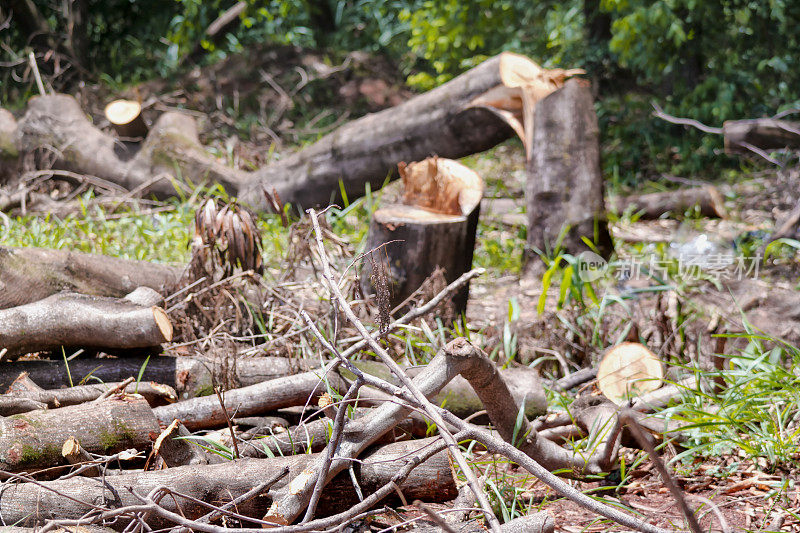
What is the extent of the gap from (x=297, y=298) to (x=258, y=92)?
6387 millimetres

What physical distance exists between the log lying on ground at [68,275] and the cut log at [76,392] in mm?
462

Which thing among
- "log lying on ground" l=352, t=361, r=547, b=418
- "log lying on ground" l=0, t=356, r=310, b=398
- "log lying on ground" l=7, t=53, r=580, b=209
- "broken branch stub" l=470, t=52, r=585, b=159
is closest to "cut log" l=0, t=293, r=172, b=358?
"log lying on ground" l=0, t=356, r=310, b=398

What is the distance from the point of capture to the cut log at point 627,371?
2.95 metres

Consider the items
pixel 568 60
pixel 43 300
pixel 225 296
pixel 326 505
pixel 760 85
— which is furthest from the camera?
pixel 568 60

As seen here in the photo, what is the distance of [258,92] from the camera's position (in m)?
9.28

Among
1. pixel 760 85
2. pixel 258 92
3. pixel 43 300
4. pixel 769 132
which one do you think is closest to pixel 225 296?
pixel 43 300

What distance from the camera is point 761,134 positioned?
5762 mm

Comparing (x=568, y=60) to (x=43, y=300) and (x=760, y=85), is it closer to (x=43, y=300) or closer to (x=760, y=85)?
(x=760, y=85)

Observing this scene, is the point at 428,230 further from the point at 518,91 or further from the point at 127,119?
the point at 127,119

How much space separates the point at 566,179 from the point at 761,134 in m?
2.12

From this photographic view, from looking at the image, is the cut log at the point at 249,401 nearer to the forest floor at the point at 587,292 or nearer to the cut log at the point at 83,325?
the cut log at the point at 83,325

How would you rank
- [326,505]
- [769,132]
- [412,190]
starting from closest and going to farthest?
1. [326,505]
2. [412,190]
3. [769,132]

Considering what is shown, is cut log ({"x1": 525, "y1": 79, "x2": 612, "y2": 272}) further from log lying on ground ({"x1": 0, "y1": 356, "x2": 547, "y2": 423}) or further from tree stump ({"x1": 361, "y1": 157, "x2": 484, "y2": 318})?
log lying on ground ({"x1": 0, "y1": 356, "x2": 547, "y2": 423})

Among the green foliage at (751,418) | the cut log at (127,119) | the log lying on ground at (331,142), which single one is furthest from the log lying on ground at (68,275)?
the cut log at (127,119)
